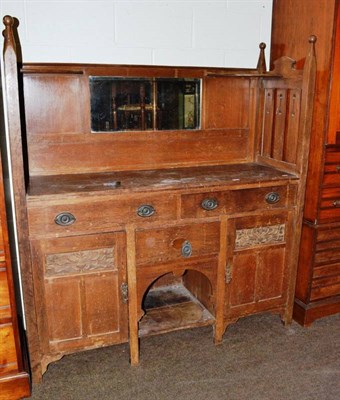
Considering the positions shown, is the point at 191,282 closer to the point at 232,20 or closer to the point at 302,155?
the point at 302,155

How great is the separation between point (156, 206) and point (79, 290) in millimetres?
568

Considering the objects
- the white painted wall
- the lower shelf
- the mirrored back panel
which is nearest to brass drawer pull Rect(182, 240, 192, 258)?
the lower shelf

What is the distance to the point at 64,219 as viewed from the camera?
6.39ft

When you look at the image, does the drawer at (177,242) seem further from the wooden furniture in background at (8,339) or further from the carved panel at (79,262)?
the wooden furniture in background at (8,339)

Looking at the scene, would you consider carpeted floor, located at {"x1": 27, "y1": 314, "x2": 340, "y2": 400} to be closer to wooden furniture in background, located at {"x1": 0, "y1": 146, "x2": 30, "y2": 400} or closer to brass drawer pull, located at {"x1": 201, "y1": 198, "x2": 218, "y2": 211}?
wooden furniture in background, located at {"x1": 0, "y1": 146, "x2": 30, "y2": 400}

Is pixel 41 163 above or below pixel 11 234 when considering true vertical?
above

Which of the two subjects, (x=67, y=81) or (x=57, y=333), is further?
(x=67, y=81)

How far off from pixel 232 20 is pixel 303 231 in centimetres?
139

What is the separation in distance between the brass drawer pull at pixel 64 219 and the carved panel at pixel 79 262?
0.53 feet

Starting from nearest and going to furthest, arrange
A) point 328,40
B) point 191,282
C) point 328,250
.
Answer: point 328,40 → point 328,250 → point 191,282

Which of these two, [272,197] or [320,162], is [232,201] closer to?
[272,197]

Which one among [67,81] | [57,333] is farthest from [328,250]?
[67,81]

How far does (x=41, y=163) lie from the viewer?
91.3 inches

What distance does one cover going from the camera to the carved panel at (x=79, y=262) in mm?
2002
